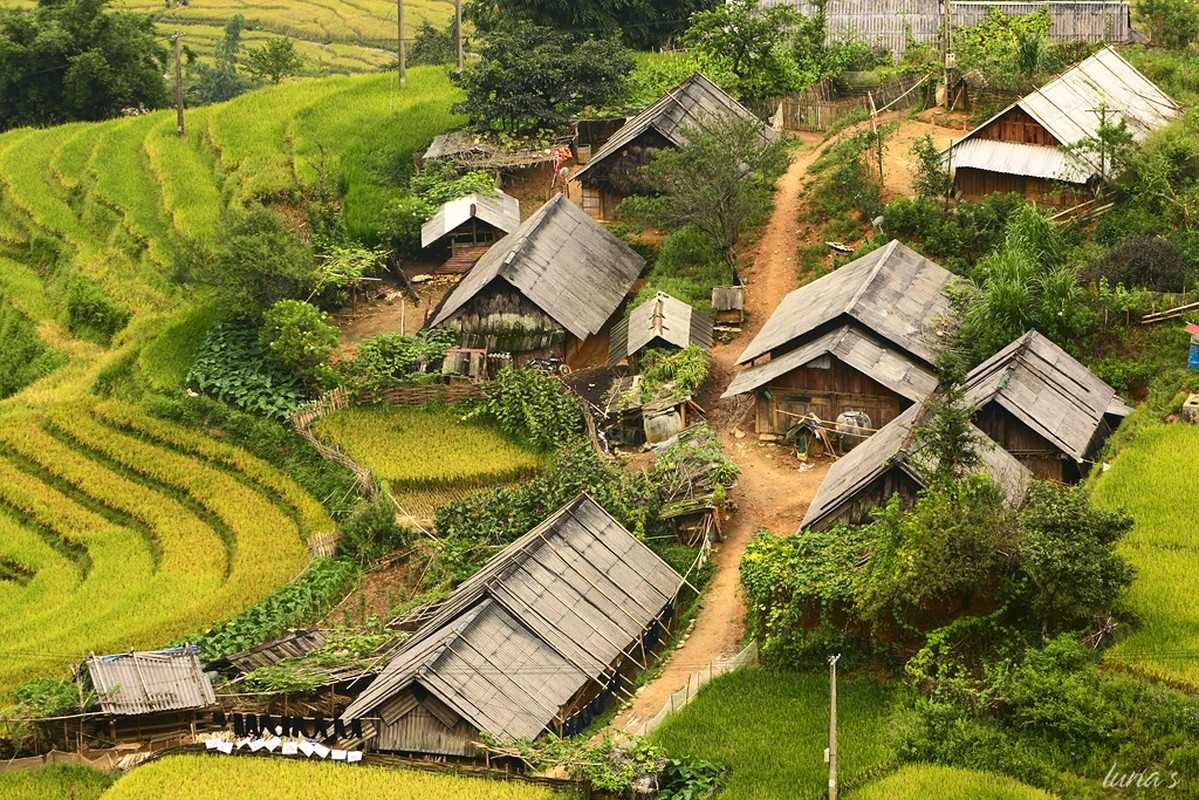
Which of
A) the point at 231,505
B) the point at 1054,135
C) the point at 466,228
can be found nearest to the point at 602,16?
the point at 466,228

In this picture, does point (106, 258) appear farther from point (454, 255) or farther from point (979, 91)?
point (979, 91)

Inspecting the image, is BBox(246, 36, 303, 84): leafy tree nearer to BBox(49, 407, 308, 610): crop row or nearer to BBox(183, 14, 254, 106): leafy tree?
BBox(183, 14, 254, 106): leafy tree

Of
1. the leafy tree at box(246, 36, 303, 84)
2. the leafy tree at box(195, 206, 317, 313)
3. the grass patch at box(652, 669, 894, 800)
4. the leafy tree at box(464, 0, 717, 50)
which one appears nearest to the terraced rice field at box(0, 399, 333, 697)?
the leafy tree at box(195, 206, 317, 313)

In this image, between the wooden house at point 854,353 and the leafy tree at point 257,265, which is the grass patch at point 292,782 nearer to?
the wooden house at point 854,353

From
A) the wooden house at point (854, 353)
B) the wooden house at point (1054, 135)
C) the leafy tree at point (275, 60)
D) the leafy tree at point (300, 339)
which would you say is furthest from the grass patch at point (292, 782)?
the leafy tree at point (275, 60)

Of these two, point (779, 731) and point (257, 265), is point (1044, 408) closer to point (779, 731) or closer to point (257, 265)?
point (779, 731)

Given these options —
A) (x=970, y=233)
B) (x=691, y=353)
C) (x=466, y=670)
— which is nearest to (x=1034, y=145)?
(x=970, y=233)

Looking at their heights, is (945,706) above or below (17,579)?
above
